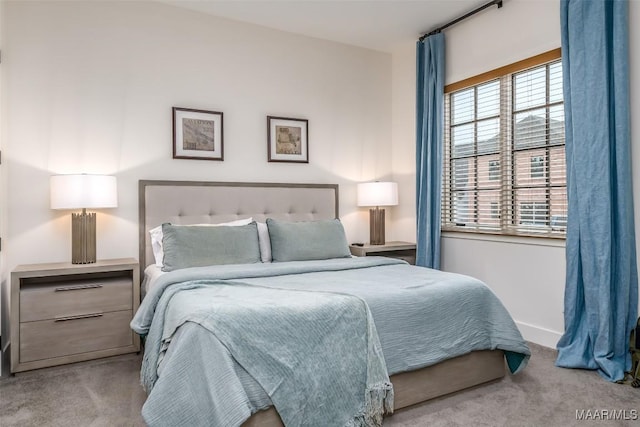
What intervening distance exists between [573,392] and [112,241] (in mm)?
3270

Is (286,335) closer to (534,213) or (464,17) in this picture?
(534,213)

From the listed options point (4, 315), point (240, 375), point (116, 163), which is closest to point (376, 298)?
point (240, 375)

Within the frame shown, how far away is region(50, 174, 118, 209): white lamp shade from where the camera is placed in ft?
9.56

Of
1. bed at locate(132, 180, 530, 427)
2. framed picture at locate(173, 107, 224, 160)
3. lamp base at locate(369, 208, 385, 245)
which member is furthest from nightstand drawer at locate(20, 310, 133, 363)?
lamp base at locate(369, 208, 385, 245)

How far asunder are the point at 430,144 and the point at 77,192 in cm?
294

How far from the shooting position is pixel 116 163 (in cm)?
337

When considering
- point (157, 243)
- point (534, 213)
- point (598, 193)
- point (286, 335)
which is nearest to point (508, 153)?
point (534, 213)

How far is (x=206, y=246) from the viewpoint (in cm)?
304

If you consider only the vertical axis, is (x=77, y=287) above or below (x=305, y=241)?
below

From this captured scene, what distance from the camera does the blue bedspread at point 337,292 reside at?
1.65 m

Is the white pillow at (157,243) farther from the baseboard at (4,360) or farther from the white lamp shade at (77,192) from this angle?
the baseboard at (4,360)

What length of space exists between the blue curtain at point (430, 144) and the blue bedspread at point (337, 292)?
1.15 metres

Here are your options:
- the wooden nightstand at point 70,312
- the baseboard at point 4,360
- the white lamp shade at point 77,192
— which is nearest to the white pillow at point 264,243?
the wooden nightstand at point 70,312

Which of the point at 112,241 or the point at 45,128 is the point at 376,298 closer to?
the point at 112,241
